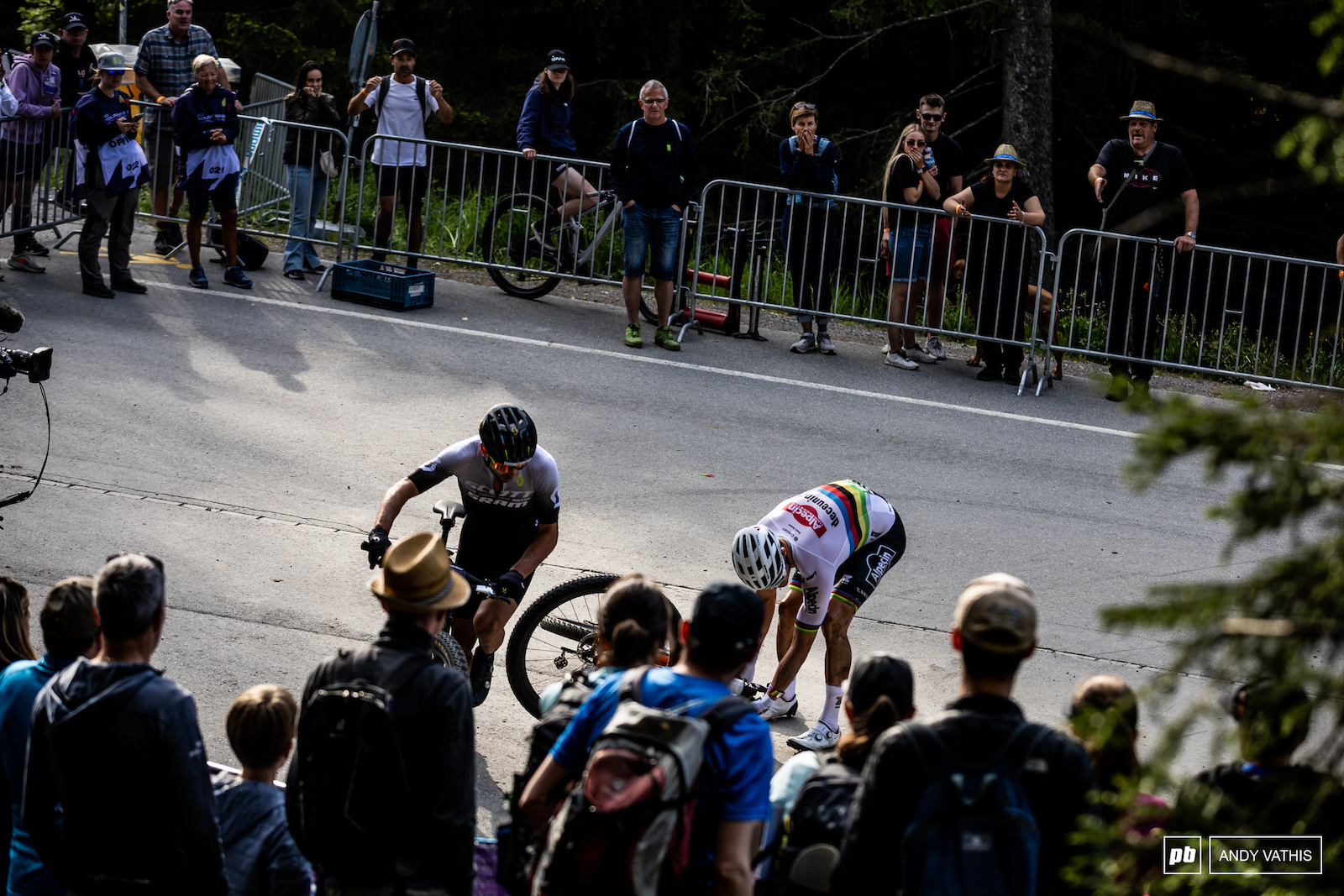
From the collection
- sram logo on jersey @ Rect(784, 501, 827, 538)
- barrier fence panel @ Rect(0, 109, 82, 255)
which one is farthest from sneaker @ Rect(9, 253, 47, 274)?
sram logo on jersey @ Rect(784, 501, 827, 538)

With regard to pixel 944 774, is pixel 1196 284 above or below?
above

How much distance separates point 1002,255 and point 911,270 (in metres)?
0.83

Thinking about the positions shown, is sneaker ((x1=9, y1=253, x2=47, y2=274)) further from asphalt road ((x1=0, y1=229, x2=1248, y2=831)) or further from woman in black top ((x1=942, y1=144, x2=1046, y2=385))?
woman in black top ((x1=942, y1=144, x2=1046, y2=385))

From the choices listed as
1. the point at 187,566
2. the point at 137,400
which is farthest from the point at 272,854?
the point at 137,400

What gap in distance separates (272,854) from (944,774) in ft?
6.88

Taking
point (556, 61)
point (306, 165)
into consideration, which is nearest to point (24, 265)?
point (306, 165)

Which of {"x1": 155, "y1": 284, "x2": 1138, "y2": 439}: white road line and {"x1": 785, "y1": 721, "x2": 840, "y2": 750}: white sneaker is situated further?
{"x1": 155, "y1": 284, "x2": 1138, "y2": 439}: white road line

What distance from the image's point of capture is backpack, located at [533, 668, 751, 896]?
3.41 meters

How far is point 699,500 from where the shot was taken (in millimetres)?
9203

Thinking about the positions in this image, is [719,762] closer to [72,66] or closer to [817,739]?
[817,739]

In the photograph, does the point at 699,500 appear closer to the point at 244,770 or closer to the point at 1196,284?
the point at 244,770

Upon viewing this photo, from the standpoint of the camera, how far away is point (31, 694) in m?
4.02

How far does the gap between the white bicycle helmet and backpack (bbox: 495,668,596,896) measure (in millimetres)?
2149

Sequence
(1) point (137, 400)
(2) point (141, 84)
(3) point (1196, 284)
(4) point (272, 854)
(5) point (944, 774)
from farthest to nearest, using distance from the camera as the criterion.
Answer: (3) point (1196, 284)
(2) point (141, 84)
(1) point (137, 400)
(4) point (272, 854)
(5) point (944, 774)
